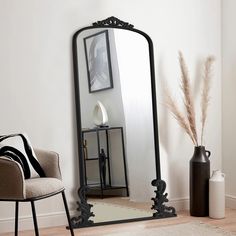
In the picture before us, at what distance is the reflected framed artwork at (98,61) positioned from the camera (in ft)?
11.2

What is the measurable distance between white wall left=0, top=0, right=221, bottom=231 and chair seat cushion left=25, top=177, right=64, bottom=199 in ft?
2.33

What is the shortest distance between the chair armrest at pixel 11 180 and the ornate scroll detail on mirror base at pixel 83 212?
0.93 m

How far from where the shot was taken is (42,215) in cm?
326

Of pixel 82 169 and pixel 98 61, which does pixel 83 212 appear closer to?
pixel 82 169

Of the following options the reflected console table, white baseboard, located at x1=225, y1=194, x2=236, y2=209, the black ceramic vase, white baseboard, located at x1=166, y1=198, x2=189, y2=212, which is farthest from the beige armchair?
white baseboard, located at x1=225, y1=194, x2=236, y2=209

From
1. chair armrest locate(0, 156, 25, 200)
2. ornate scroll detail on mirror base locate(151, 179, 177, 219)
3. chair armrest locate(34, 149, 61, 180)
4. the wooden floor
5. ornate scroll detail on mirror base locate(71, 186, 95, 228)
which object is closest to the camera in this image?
chair armrest locate(0, 156, 25, 200)

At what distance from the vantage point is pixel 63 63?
3340 mm

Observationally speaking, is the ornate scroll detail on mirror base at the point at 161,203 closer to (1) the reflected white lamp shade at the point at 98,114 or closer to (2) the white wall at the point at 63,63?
(2) the white wall at the point at 63,63

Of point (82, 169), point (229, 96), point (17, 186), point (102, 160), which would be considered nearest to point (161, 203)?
point (102, 160)

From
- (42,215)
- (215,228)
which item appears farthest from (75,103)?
(215,228)

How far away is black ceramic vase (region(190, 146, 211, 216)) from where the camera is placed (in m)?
3.48

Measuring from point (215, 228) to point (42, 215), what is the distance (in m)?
1.30

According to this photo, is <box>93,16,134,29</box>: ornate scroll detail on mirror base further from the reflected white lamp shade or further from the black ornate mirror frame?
the reflected white lamp shade

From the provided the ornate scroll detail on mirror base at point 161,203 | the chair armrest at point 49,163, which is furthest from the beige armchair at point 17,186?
the ornate scroll detail on mirror base at point 161,203
